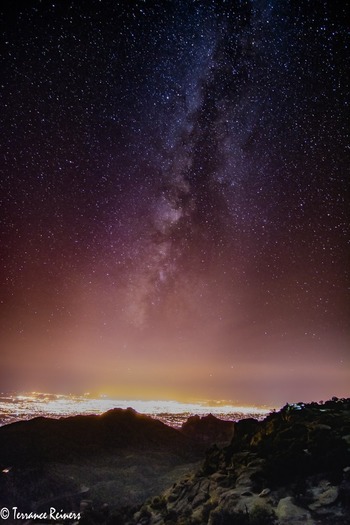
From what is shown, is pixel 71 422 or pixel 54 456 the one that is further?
pixel 71 422

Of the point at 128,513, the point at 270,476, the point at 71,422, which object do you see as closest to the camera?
the point at 270,476

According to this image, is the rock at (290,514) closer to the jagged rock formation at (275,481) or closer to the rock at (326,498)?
the jagged rock formation at (275,481)

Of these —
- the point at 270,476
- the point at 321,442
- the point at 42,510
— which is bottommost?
the point at 42,510

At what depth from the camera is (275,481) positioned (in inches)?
698

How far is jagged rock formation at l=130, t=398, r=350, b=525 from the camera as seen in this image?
15164mm

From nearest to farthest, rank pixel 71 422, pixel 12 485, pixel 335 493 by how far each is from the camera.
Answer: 1. pixel 335 493
2. pixel 12 485
3. pixel 71 422

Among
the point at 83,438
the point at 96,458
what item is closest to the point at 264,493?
the point at 96,458

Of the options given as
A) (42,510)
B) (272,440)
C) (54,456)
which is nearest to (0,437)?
(54,456)

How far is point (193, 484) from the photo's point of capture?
22016mm

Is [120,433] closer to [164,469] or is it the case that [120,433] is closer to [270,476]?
[164,469]

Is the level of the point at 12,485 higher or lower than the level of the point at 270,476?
lower

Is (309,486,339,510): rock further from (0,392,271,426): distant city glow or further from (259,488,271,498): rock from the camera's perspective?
(0,392,271,426): distant city glow

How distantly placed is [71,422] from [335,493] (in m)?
31.9

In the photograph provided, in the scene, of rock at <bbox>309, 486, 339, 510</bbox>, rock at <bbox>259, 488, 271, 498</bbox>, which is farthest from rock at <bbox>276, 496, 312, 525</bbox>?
rock at <bbox>259, 488, 271, 498</bbox>
